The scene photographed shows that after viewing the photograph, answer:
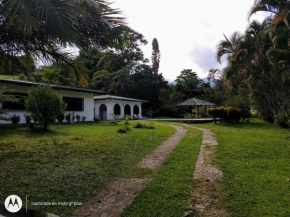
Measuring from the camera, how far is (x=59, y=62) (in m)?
6.58

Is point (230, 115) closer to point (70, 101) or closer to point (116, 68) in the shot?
point (70, 101)

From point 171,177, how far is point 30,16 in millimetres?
3910

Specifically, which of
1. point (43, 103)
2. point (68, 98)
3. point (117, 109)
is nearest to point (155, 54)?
point (117, 109)

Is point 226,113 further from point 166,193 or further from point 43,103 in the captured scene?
point 166,193

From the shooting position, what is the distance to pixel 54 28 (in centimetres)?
434

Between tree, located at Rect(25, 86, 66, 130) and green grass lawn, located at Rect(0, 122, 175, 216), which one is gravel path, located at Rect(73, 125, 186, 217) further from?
tree, located at Rect(25, 86, 66, 130)

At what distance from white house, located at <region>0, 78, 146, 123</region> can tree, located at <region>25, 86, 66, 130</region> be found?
1251 mm

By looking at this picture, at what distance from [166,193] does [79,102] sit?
19.2m

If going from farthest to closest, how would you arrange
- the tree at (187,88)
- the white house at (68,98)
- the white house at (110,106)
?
the tree at (187,88) < the white house at (110,106) < the white house at (68,98)

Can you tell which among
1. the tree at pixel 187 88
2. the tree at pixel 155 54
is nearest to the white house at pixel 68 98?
the tree at pixel 187 88

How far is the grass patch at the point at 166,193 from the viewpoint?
310 centimetres

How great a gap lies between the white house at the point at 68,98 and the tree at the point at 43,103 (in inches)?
179

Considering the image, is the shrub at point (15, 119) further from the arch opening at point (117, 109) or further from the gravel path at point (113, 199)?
the gravel path at point (113, 199)

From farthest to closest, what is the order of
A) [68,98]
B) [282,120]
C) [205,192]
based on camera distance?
[68,98] < [282,120] < [205,192]
